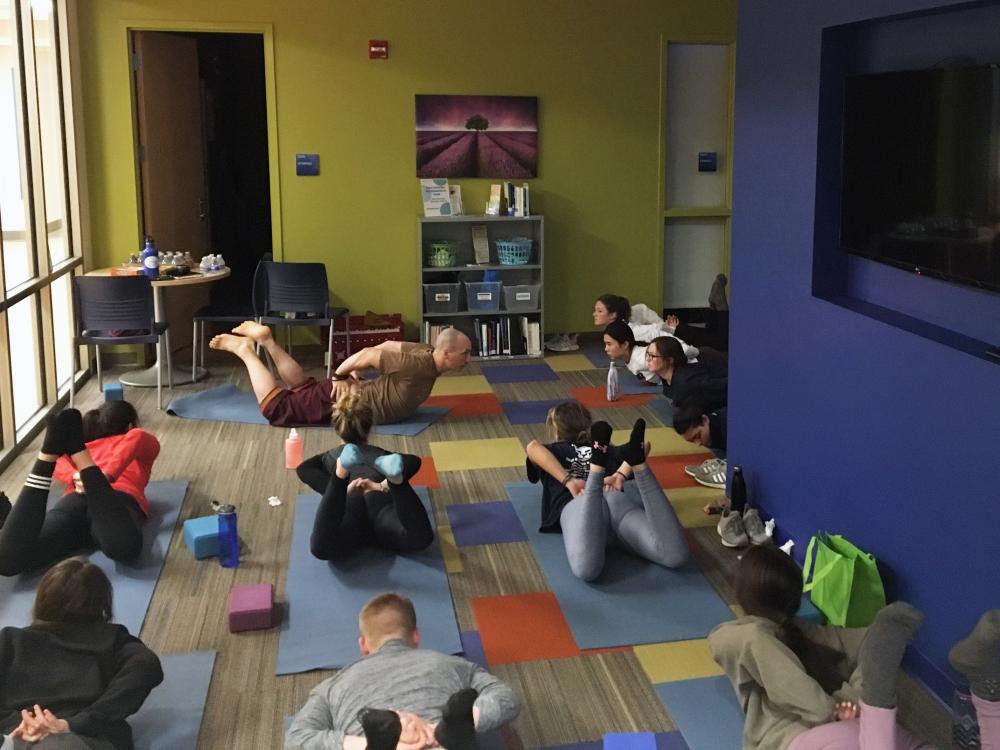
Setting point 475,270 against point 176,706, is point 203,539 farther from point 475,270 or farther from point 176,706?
point 475,270

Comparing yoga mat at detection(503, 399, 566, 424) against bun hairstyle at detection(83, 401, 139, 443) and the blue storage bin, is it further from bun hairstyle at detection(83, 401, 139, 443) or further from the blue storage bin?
bun hairstyle at detection(83, 401, 139, 443)

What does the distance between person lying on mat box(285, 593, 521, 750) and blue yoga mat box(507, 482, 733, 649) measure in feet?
3.42

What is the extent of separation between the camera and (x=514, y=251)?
8852 millimetres

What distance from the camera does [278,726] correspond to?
3619 mm

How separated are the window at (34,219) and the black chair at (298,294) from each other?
1395mm

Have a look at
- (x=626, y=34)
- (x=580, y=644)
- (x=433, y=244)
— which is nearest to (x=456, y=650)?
(x=580, y=644)

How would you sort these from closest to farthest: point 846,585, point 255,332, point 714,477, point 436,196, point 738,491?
point 846,585, point 738,491, point 714,477, point 255,332, point 436,196

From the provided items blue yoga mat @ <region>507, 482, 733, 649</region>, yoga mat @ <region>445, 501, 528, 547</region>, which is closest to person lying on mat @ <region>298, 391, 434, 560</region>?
yoga mat @ <region>445, 501, 528, 547</region>

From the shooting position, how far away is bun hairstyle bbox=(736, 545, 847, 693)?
3.37 meters

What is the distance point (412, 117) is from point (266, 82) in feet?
3.74

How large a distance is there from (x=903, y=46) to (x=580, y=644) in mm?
2484

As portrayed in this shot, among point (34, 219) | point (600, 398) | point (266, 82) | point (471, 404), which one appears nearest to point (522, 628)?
point (471, 404)

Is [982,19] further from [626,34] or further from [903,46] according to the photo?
[626,34]

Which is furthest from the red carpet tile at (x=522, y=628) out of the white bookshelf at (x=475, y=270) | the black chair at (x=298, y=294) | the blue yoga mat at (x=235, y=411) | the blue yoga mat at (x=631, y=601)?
the white bookshelf at (x=475, y=270)
